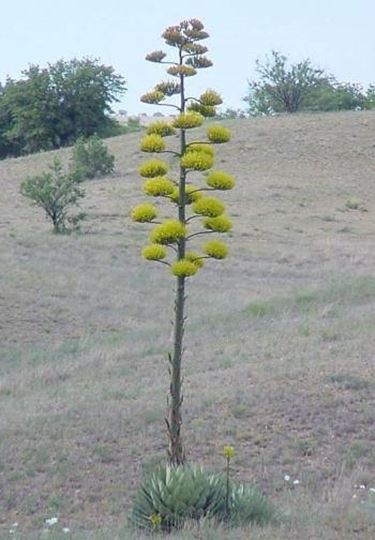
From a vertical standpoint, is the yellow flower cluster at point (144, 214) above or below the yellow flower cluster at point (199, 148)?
below

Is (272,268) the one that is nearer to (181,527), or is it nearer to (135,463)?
(135,463)

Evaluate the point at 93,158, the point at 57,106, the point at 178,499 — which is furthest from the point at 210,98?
the point at 57,106

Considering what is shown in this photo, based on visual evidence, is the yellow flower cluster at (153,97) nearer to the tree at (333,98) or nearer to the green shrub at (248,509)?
the green shrub at (248,509)

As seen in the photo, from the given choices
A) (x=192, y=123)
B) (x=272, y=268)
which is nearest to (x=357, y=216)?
(x=272, y=268)

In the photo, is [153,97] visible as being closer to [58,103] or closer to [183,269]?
[183,269]

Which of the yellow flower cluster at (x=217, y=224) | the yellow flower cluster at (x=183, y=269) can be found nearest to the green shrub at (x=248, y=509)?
the yellow flower cluster at (x=183, y=269)

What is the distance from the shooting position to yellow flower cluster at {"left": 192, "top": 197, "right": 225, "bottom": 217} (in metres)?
9.16

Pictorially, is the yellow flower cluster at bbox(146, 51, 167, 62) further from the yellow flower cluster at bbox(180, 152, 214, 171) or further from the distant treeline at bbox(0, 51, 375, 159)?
the distant treeline at bbox(0, 51, 375, 159)

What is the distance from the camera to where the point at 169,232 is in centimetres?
900

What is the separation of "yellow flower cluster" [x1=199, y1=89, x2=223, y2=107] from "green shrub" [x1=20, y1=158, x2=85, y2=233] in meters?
28.0

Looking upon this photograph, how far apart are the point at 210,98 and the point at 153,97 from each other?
0.49 m

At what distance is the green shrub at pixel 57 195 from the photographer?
3784cm

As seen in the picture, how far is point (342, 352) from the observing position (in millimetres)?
15141

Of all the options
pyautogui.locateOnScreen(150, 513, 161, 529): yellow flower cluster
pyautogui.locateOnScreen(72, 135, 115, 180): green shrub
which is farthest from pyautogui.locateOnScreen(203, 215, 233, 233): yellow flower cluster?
pyautogui.locateOnScreen(72, 135, 115, 180): green shrub
